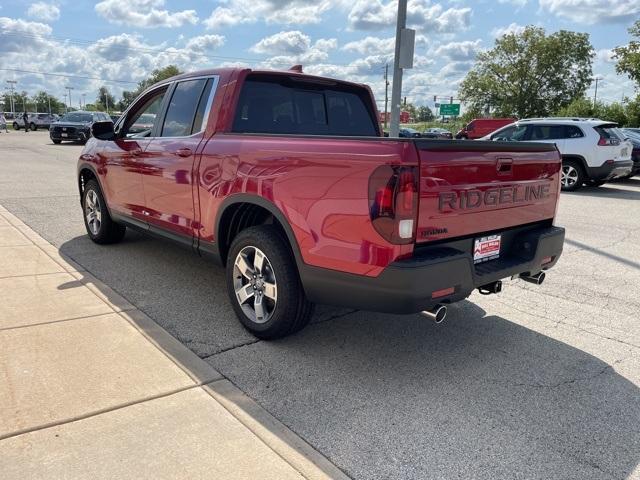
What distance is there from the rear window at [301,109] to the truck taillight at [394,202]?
1.69 m

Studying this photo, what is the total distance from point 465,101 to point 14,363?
6291 cm

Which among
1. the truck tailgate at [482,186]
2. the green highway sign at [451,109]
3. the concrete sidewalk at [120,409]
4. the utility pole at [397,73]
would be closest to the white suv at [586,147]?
the utility pole at [397,73]

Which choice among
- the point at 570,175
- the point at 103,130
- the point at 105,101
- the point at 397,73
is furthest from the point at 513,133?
the point at 105,101

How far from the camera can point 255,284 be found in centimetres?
366

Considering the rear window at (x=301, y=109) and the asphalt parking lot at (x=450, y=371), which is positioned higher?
the rear window at (x=301, y=109)

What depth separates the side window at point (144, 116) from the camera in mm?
4984

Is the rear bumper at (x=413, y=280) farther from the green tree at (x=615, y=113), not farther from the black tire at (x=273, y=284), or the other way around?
the green tree at (x=615, y=113)

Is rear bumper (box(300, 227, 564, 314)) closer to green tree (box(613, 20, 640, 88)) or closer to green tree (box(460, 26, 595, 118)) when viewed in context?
green tree (box(613, 20, 640, 88))

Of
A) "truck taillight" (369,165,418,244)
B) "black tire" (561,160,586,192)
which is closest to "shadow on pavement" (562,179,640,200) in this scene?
"black tire" (561,160,586,192)

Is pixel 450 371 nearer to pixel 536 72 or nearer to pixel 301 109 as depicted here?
pixel 301 109

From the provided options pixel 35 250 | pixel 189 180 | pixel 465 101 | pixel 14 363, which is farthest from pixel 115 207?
pixel 465 101

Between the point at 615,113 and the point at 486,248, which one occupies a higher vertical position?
the point at 615,113

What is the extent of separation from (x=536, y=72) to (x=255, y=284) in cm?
6055

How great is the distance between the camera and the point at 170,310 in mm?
4195
